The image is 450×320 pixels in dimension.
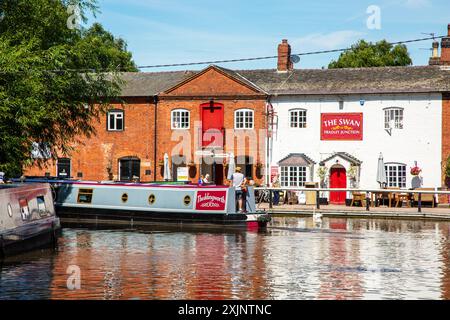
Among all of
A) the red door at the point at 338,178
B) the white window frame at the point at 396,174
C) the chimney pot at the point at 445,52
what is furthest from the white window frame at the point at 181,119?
the chimney pot at the point at 445,52

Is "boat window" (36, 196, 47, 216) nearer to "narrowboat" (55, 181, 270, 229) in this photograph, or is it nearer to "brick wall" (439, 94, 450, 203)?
"narrowboat" (55, 181, 270, 229)

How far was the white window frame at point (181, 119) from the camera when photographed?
46156mm

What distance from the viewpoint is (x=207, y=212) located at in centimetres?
2906

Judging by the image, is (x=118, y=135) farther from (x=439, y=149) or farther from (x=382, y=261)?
(x=382, y=261)

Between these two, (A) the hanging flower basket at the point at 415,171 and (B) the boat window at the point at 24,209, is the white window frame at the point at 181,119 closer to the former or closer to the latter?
(A) the hanging flower basket at the point at 415,171

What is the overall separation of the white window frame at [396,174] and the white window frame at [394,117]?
6.12 feet

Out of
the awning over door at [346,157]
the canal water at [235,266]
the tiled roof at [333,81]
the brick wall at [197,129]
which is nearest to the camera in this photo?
the canal water at [235,266]

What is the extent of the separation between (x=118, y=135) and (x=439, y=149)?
56.2 feet

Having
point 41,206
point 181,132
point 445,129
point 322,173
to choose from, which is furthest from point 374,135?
point 41,206

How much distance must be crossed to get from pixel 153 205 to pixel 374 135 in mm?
16710

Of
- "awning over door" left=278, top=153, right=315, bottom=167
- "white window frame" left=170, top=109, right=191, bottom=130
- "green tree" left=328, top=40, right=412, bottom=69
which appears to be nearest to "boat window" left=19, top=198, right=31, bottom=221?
"awning over door" left=278, top=153, right=315, bottom=167

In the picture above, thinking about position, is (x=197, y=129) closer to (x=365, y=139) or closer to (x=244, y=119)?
(x=244, y=119)
